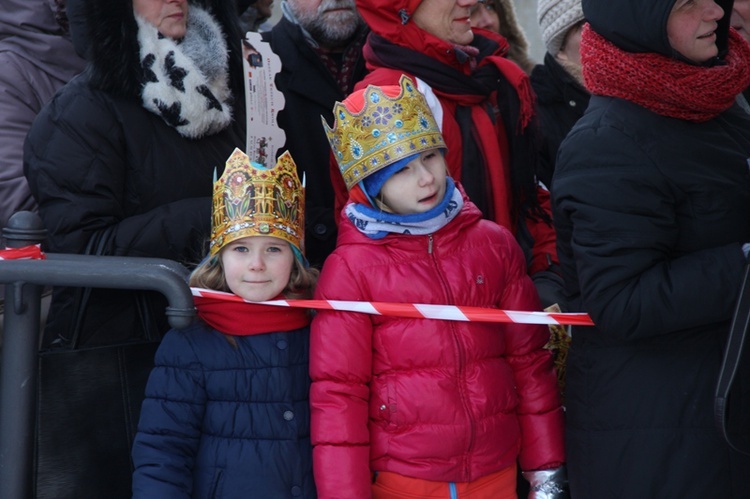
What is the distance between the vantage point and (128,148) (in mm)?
3721

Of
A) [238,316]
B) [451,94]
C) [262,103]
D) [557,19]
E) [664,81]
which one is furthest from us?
[557,19]

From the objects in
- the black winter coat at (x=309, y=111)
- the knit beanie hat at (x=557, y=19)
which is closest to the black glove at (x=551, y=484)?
the black winter coat at (x=309, y=111)

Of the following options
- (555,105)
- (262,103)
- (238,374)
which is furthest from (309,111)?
(238,374)

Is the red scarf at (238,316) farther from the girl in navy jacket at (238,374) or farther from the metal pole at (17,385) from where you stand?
the metal pole at (17,385)

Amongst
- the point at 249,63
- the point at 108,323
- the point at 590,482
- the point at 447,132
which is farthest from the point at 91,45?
the point at 590,482

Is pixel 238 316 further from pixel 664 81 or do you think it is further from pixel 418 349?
pixel 664 81

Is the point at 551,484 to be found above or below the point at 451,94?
below

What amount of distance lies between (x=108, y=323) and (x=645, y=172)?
1800 mm

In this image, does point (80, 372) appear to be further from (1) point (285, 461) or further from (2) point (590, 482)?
(2) point (590, 482)

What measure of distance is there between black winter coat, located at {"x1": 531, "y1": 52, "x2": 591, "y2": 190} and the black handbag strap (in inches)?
70.6

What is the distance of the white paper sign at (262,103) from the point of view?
399cm

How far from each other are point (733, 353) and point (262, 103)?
202 cm

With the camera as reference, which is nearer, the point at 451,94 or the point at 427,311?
the point at 427,311

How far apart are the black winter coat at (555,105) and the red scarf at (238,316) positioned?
61.2 inches
